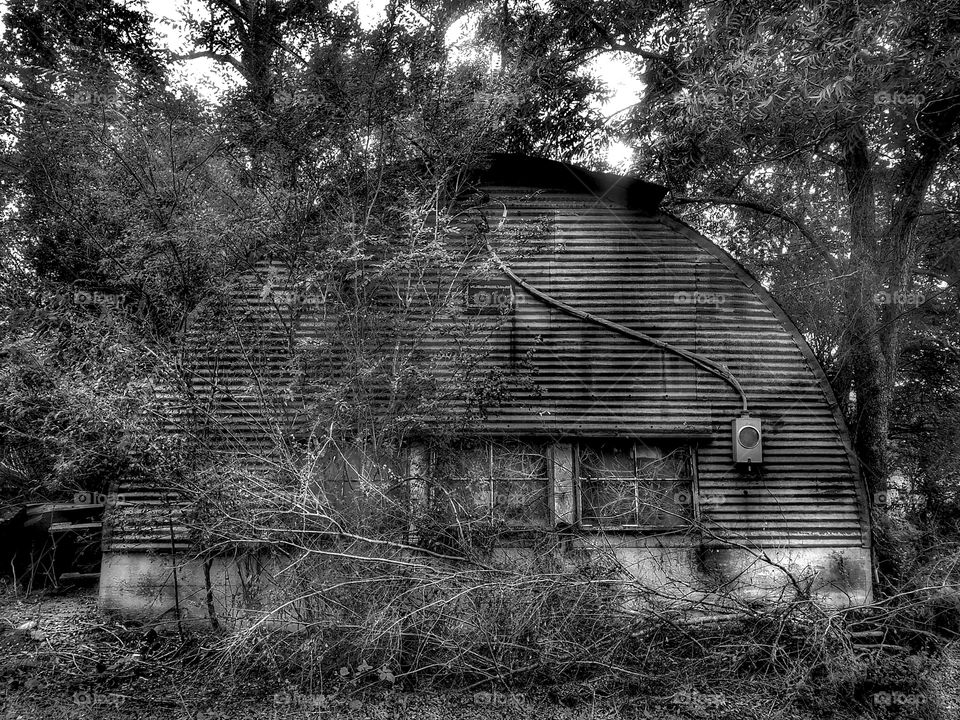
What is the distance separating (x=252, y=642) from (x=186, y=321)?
357cm

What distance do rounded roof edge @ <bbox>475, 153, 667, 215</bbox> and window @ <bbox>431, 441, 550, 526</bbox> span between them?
11.6ft

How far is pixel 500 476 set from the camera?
29.5 ft

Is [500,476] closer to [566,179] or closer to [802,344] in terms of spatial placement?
[566,179]

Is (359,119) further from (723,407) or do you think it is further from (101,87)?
(723,407)

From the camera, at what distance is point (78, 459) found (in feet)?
24.1

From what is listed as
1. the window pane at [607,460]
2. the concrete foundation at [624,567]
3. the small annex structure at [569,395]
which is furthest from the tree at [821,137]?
the window pane at [607,460]

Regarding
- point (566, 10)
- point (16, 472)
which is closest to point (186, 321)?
point (16, 472)

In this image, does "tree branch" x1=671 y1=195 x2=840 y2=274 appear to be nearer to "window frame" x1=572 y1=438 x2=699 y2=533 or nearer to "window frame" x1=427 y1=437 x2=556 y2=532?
"window frame" x1=572 y1=438 x2=699 y2=533

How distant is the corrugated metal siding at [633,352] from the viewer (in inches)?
338

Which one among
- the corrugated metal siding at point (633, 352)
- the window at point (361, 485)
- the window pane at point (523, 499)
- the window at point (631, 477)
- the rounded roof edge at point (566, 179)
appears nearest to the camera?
the window at point (361, 485)

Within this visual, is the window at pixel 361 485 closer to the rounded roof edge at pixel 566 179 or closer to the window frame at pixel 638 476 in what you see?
the window frame at pixel 638 476

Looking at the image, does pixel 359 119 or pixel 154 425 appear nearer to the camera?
pixel 154 425

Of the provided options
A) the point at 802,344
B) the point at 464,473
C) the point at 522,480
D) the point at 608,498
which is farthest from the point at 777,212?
the point at 464,473

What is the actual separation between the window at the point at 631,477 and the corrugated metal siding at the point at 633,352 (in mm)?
237
